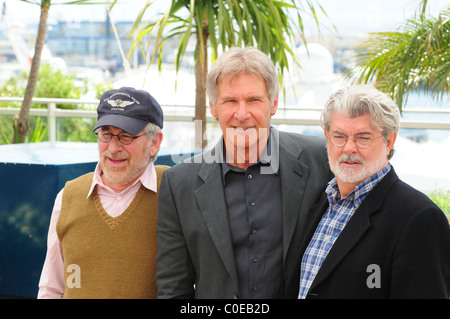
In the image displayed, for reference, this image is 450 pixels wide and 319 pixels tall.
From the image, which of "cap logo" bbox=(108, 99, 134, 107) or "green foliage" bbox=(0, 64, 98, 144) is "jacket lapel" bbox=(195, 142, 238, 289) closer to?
"cap logo" bbox=(108, 99, 134, 107)

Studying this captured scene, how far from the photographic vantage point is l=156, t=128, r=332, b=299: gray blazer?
1962 millimetres

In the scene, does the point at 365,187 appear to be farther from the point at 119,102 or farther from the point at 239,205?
the point at 119,102

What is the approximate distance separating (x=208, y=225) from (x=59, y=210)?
2.16 ft

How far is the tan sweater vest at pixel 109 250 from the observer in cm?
210

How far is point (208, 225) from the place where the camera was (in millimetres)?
1992

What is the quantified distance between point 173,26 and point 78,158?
149 centimetres

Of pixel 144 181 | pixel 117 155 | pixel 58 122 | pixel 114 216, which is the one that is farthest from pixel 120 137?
pixel 58 122

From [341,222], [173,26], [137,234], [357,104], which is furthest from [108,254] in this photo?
[173,26]

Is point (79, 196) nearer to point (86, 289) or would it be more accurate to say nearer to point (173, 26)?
point (86, 289)

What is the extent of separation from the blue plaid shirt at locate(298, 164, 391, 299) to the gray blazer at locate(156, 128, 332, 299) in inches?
1.8

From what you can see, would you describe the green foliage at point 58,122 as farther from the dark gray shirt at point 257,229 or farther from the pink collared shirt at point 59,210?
the dark gray shirt at point 257,229

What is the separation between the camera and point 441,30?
17.4ft

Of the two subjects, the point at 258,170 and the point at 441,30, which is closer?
the point at 258,170
